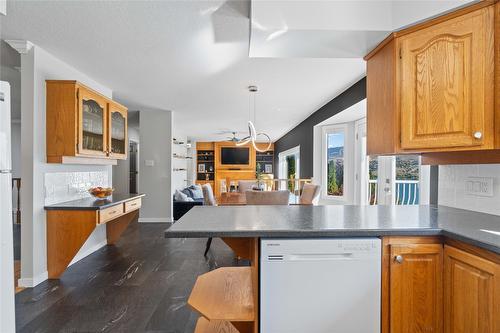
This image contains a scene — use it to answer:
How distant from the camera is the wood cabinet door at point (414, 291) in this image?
4.47 ft

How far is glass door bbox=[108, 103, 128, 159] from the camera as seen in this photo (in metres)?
3.54

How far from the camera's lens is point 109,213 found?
2.93 meters

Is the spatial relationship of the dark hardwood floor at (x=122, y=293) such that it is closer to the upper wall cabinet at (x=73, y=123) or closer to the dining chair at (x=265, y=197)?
the dining chair at (x=265, y=197)

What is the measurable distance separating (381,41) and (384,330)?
1.71m

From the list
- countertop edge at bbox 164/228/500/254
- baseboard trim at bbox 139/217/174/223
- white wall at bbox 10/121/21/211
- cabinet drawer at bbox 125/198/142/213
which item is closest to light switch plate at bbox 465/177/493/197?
countertop edge at bbox 164/228/500/254

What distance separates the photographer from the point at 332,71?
10.7 feet

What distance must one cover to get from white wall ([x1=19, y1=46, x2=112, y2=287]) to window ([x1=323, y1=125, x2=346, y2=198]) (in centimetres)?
440

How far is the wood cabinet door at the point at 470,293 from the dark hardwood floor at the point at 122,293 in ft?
5.29

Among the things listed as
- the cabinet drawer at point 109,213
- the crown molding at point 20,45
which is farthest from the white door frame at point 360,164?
the crown molding at point 20,45

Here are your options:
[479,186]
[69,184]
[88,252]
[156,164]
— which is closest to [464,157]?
[479,186]

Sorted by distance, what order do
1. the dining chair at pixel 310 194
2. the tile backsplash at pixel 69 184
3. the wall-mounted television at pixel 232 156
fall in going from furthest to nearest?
the wall-mounted television at pixel 232 156, the dining chair at pixel 310 194, the tile backsplash at pixel 69 184

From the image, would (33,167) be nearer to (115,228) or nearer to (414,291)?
(115,228)

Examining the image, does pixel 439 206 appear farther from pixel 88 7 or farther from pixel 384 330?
pixel 88 7

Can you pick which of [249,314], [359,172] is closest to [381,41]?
[249,314]
